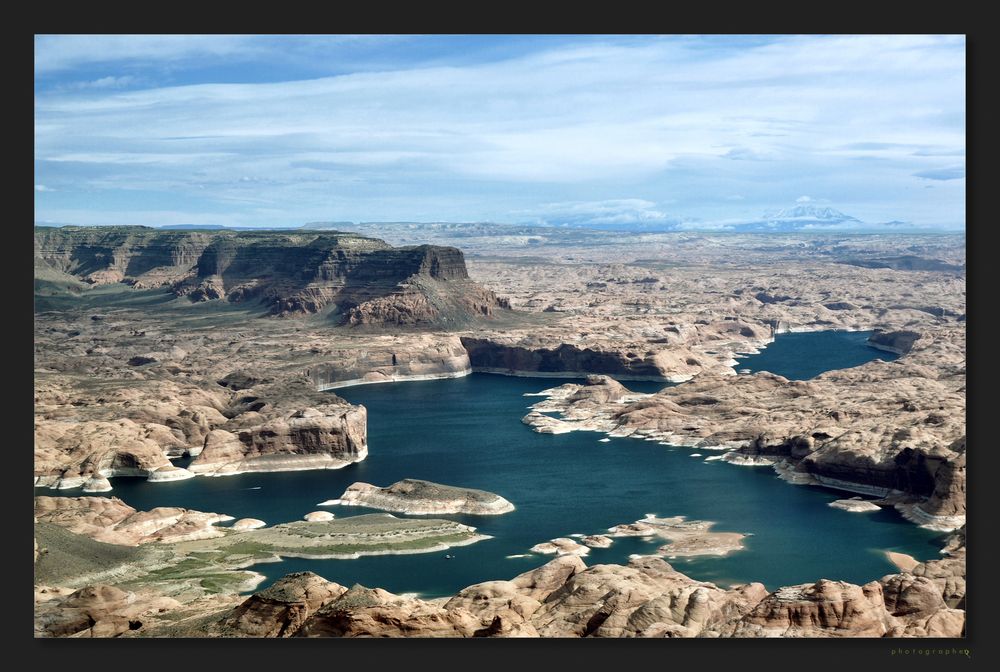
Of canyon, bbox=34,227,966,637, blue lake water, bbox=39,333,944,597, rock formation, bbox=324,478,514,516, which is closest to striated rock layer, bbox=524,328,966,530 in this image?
canyon, bbox=34,227,966,637

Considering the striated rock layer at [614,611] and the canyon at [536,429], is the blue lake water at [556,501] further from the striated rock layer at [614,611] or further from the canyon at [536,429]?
the striated rock layer at [614,611]

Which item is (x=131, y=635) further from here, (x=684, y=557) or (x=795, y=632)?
(x=684, y=557)

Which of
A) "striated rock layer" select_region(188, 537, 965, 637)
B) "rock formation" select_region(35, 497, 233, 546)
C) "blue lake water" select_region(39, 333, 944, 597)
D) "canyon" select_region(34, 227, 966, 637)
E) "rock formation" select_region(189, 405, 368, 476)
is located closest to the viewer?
"striated rock layer" select_region(188, 537, 965, 637)

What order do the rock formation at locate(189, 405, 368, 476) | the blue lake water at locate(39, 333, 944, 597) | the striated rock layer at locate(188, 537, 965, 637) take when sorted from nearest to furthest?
the striated rock layer at locate(188, 537, 965, 637) < the blue lake water at locate(39, 333, 944, 597) < the rock formation at locate(189, 405, 368, 476)

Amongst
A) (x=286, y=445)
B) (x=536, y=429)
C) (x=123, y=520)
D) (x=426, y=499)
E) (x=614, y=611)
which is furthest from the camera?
(x=536, y=429)

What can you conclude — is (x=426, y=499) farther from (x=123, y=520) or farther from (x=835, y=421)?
(x=835, y=421)

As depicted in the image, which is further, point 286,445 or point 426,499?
point 286,445

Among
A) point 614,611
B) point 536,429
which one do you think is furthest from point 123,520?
point 536,429

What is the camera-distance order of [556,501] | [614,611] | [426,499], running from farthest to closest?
1. [556,501]
2. [426,499]
3. [614,611]

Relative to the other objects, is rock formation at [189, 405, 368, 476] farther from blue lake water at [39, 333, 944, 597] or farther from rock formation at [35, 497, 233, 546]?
rock formation at [35, 497, 233, 546]
